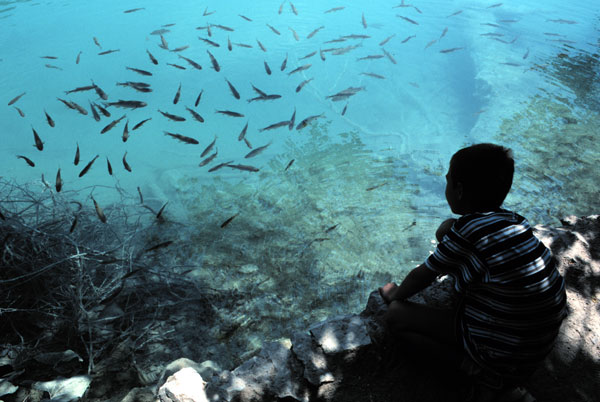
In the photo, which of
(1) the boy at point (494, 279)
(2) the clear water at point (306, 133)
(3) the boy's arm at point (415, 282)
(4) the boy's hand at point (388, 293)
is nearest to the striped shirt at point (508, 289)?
(1) the boy at point (494, 279)

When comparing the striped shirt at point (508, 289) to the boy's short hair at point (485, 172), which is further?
the boy's short hair at point (485, 172)

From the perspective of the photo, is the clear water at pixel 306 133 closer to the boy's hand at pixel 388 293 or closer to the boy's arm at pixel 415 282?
the boy's hand at pixel 388 293

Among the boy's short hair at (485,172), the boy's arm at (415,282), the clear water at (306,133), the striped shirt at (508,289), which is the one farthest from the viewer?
the clear water at (306,133)

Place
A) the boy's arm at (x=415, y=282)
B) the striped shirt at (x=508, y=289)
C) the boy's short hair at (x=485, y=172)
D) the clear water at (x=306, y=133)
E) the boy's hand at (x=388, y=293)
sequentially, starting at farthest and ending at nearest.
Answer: the clear water at (x=306, y=133)
the boy's hand at (x=388, y=293)
the boy's arm at (x=415, y=282)
the boy's short hair at (x=485, y=172)
the striped shirt at (x=508, y=289)

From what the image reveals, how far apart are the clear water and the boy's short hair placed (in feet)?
8.56

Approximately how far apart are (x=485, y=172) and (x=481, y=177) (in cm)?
3

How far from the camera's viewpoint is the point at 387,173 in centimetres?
727

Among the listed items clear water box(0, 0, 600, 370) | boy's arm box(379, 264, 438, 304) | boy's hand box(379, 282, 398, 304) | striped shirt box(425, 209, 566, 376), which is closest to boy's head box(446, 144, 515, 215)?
striped shirt box(425, 209, 566, 376)

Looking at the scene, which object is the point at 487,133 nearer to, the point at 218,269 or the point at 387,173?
the point at 387,173

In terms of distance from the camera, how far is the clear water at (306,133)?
521cm

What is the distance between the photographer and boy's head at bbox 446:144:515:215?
1.99 m

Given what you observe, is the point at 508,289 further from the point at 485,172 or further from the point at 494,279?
the point at 485,172

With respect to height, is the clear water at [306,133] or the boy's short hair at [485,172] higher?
the boy's short hair at [485,172]

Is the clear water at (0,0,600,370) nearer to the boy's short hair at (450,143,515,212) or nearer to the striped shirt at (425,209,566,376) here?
the striped shirt at (425,209,566,376)
